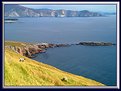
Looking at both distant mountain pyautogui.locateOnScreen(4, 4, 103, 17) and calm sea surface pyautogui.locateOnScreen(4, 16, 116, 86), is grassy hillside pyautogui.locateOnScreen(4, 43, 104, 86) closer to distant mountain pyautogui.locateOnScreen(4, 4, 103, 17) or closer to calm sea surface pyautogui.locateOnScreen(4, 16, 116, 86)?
calm sea surface pyautogui.locateOnScreen(4, 16, 116, 86)

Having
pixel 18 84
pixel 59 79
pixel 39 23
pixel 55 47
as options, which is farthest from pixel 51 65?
pixel 18 84

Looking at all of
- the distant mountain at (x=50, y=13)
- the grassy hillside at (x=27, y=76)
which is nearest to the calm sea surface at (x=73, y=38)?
the distant mountain at (x=50, y=13)

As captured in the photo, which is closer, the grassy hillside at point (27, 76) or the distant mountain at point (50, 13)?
the grassy hillside at point (27, 76)

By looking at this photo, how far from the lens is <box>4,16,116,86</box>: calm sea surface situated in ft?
81.9

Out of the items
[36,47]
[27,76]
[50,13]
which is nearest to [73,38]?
[36,47]

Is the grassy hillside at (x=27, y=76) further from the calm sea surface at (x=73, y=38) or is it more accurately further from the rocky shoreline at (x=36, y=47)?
the rocky shoreline at (x=36, y=47)

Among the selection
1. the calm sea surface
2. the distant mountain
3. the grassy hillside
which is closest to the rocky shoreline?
the calm sea surface

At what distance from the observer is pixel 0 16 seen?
60.4ft

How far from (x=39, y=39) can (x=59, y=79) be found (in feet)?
22.0

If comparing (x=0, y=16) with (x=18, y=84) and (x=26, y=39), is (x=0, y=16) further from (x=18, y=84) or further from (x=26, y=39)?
(x=26, y=39)

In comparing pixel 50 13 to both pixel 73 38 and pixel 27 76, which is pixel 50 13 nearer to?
pixel 73 38

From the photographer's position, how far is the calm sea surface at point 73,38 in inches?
982

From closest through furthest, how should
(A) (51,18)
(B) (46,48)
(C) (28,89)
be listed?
1. (C) (28,89)
2. (A) (51,18)
3. (B) (46,48)

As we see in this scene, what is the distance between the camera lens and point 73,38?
90.1 ft
